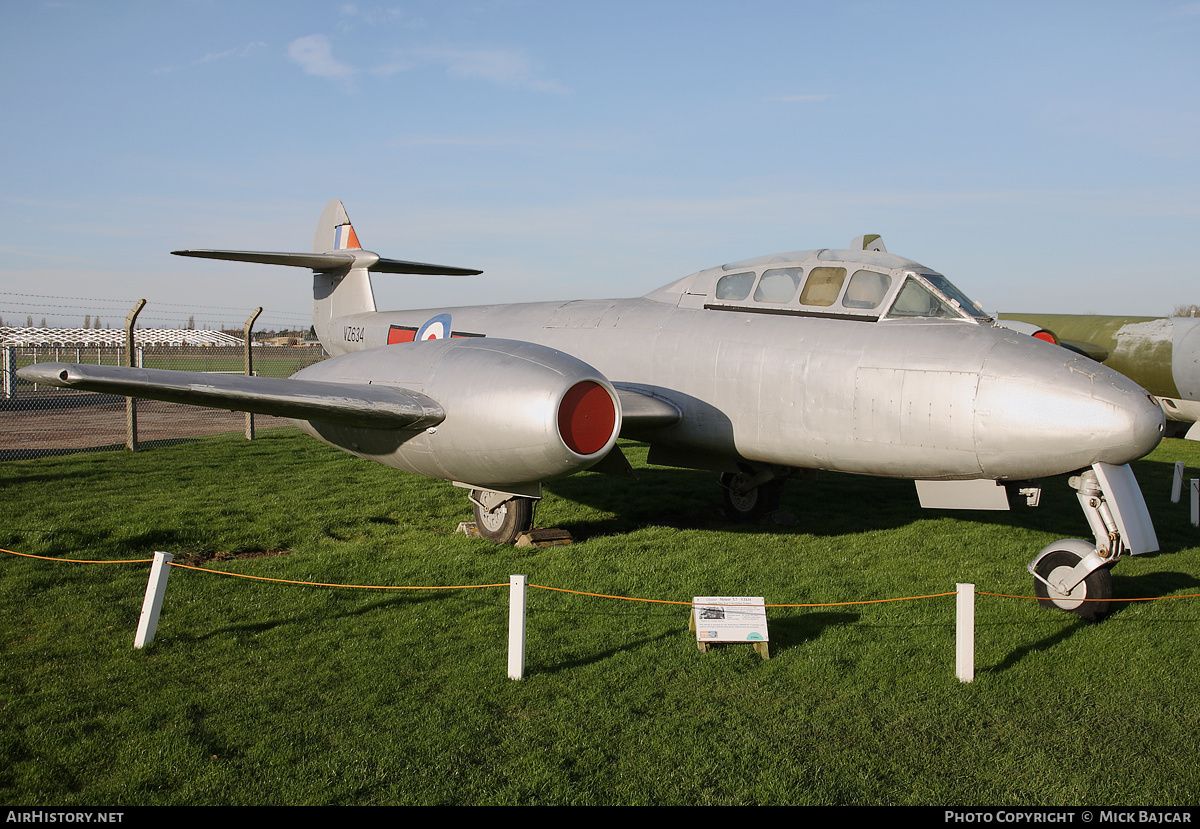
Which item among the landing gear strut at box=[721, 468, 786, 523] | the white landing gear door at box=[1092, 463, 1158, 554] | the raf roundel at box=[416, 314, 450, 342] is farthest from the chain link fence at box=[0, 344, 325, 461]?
the white landing gear door at box=[1092, 463, 1158, 554]

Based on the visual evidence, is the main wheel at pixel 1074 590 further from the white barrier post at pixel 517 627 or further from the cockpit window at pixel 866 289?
the white barrier post at pixel 517 627

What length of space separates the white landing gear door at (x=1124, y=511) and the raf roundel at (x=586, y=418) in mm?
3253

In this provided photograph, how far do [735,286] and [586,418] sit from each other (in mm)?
2293

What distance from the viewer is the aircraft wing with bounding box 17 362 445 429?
5.40 metres

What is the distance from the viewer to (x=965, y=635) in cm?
459

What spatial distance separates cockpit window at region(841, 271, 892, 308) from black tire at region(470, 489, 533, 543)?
3.38 meters

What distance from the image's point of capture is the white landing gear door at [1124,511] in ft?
16.8

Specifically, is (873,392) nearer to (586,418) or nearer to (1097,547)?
(1097,547)

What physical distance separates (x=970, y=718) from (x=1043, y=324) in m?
18.2

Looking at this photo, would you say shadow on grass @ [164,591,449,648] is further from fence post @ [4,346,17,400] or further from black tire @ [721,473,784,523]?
fence post @ [4,346,17,400]

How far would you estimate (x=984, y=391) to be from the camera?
5328 millimetres

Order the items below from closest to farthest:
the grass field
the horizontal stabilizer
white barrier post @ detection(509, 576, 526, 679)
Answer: the grass field < white barrier post @ detection(509, 576, 526, 679) < the horizontal stabilizer
